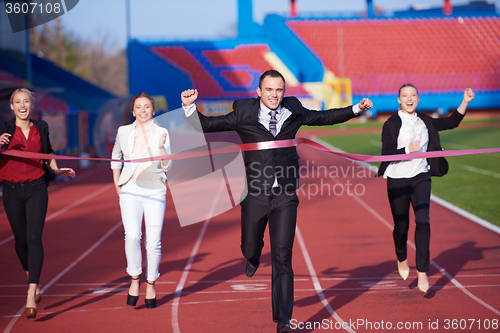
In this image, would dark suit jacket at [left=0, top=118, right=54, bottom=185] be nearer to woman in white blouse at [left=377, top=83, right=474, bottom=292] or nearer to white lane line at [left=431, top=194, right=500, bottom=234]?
woman in white blouse at [left=377, top=83, right=474, bottom=292]

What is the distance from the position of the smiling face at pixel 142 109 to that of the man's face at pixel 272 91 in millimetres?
1372

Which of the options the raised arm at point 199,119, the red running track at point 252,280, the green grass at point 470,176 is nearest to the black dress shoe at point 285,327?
the red running track at point 252,280

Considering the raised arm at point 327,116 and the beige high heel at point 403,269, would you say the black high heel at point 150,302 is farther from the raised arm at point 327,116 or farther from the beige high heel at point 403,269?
the beige high heel at point 403,269

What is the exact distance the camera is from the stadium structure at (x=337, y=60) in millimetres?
45469

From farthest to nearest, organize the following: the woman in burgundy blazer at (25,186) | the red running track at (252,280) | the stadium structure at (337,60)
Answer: the stadium structure at (337,60) < the woman in burgundy blazer at (25,186) < the red running track at (252,280)

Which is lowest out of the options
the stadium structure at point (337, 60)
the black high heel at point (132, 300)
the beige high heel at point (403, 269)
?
the black high heel at point (132, 300)

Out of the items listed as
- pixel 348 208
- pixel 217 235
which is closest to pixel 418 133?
pixel 217 235

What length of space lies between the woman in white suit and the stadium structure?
123ft

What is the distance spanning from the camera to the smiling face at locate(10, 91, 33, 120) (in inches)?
221

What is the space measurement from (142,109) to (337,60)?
148 feet

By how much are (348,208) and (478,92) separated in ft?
126

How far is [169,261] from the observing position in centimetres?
817

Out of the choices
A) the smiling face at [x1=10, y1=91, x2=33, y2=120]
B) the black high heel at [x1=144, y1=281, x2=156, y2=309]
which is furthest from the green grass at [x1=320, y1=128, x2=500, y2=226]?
the smiling face at [x1=10, y1=91, x2=33, y2=120]

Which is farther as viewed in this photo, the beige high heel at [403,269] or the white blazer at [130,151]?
the beige high heel at [403,269]
